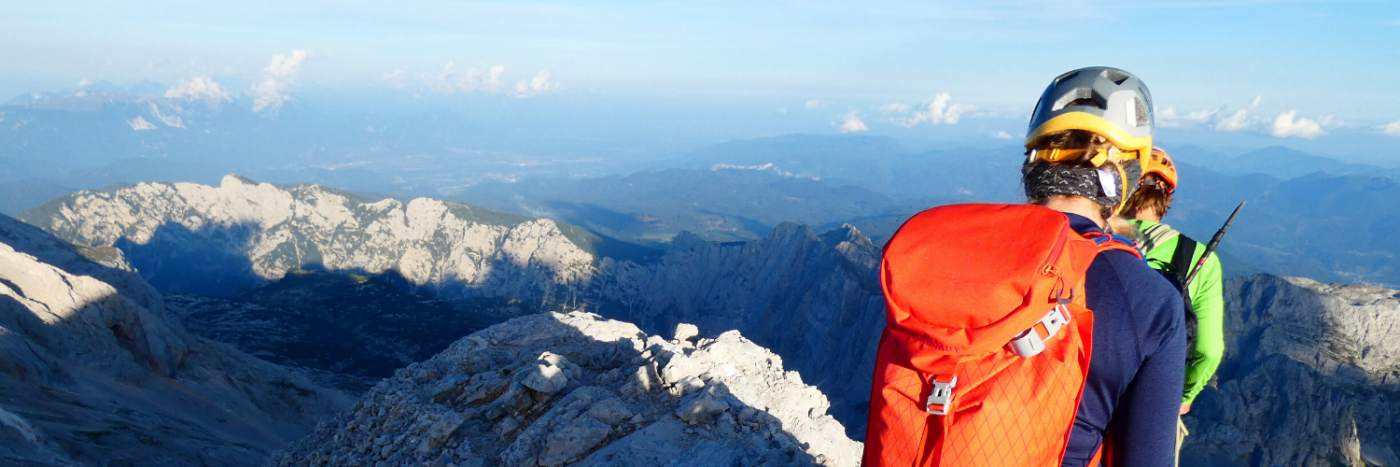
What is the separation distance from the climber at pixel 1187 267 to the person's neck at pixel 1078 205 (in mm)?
764

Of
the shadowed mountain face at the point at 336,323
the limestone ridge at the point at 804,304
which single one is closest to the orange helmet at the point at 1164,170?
the shadowed mountain face at the point at 336,323

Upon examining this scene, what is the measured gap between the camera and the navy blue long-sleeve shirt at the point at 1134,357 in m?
3.17

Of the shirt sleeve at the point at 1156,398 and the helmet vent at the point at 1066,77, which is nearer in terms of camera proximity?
the shirt sleeve at the point at 1156,398

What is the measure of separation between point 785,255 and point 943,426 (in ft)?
527

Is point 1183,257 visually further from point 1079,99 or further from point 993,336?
point 993,336

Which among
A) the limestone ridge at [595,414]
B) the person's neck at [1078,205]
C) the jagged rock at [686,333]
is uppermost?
the person's neck at [1078,205]

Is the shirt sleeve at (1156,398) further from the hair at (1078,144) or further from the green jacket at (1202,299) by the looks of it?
the green jacket at (1202,299)

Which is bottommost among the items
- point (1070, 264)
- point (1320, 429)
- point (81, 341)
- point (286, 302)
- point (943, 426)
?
point (1320, 429)

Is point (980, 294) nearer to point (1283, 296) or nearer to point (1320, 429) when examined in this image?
point (1320, 429)

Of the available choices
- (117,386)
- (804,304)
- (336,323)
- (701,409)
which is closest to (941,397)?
(701,409)

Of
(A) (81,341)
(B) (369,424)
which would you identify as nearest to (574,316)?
(B) (369,424)

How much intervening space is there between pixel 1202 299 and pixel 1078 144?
2.02m

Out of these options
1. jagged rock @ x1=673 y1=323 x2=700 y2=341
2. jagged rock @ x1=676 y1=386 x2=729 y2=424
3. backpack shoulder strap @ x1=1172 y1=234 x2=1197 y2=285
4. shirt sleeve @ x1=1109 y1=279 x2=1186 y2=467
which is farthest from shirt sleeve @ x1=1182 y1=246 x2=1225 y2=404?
jagged rock @ x1=673 y1=323 x2=700 y2=341

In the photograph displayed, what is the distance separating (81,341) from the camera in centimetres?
3659
